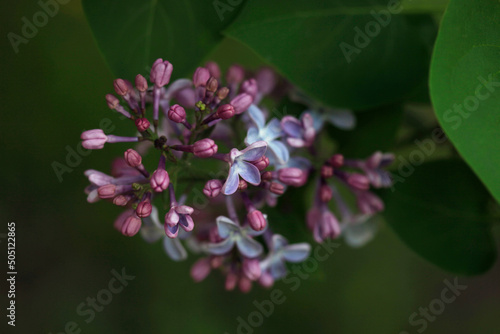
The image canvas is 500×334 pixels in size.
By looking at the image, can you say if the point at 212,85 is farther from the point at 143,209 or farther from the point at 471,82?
the point at 471,82

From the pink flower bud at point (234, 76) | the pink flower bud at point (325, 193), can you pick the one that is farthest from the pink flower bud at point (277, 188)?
the pink flower bud at point (234, 76)

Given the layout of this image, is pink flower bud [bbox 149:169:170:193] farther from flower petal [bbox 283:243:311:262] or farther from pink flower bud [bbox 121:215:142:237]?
flower petal [bbox 283:243:311:262]

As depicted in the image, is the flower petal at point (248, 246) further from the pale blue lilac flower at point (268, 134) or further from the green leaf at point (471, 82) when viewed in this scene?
the green leaf at point (471, 82)

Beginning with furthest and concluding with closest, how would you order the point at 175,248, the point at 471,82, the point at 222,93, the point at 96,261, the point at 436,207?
the point at 96,261
the point at 436,207
the point at 175,248
the point at 222,93
the point at 471,82

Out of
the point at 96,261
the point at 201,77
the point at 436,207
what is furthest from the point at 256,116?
the point at 96,261

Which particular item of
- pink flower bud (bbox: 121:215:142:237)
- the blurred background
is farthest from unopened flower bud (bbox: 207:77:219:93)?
the blurred background

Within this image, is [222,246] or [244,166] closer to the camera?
[244,166]
